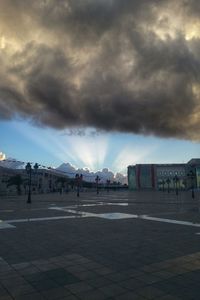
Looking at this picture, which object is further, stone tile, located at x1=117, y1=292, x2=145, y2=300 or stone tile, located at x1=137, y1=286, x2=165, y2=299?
stone tile, located at x1=137, y1=286, x2=165, y2=299

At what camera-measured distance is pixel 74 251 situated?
10.2m

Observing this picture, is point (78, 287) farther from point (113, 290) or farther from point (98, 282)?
point (113, 290)

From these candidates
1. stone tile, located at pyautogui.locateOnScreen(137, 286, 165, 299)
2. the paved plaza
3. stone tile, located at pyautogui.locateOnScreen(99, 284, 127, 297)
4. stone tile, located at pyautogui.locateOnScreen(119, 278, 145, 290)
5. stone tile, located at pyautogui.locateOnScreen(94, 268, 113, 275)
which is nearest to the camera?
stone tile, located at pyautogui.locateOnScreen(137, 286, 165, 299)

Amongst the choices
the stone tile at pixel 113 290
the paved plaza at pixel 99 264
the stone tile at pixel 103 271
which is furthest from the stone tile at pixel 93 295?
the stone tile at pixel 103 271

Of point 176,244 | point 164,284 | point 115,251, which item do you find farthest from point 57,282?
point 176,244

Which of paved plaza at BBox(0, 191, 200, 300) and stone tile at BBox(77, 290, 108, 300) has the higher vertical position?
paved plaza at BBox(0, 191, 200, 300)

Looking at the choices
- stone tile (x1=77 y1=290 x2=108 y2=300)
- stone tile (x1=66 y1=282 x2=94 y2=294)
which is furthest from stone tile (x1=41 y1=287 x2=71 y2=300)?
stone tile (x1=77 y1=290 x2=108 y2=300)

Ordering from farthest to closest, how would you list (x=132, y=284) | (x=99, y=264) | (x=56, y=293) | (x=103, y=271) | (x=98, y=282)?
(x=99, y=264), (x=103, y=271), (x=98, y=282), (x=132, y=284), (x=56, y=293)

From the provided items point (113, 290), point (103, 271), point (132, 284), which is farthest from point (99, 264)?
point (113, 290)

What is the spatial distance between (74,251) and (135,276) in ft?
10.6

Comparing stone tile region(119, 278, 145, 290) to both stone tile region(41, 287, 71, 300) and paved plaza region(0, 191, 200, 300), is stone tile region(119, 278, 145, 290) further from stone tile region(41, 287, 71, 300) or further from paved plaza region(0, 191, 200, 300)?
stone tile region(41, 287, 71, 300)

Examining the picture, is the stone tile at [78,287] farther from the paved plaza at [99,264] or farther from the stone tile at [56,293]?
the stone tile at [56,293]

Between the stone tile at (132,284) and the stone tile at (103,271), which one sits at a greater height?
the stone tile at (103,271)

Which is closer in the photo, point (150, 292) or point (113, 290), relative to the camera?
point (150, 292)
